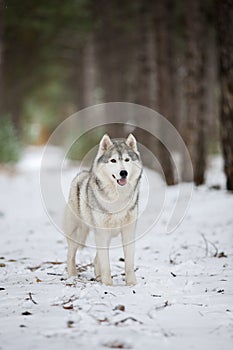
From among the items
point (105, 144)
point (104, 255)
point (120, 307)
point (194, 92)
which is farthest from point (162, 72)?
point (120, 307)

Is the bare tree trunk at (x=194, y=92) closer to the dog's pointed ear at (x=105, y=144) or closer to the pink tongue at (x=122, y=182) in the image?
the dog's pointed ear at (x=105, y=144)

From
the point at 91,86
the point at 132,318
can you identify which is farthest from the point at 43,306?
the point at 91,86

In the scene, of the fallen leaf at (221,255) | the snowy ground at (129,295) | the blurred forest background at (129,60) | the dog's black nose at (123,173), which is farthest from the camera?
the blurred forest background at (129,60)

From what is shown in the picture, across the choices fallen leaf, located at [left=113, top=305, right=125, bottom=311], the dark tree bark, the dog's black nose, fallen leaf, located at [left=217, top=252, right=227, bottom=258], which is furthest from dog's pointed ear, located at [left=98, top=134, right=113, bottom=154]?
the dark tree bark

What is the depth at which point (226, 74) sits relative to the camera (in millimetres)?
9500

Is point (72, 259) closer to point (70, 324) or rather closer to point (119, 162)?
point (119, 162)

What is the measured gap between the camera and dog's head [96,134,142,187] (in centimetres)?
456

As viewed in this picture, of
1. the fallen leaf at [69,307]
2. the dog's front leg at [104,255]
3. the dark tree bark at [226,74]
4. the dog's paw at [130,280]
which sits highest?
the dark tree bark at [226,74]

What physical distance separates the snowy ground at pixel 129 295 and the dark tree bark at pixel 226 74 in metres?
1.56

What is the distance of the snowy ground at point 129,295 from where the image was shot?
10.5ft

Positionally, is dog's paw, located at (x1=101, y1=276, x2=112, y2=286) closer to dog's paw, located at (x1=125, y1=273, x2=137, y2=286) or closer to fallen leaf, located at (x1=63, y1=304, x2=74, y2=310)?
dog's paw, located at (x1=125, y1=273, x2=137, y2=286)

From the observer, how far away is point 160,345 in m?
3.10

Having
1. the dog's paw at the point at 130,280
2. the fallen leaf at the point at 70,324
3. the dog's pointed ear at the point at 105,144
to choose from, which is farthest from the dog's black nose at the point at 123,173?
the fallen leaf at the point at 70,324

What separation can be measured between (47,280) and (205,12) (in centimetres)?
1439
